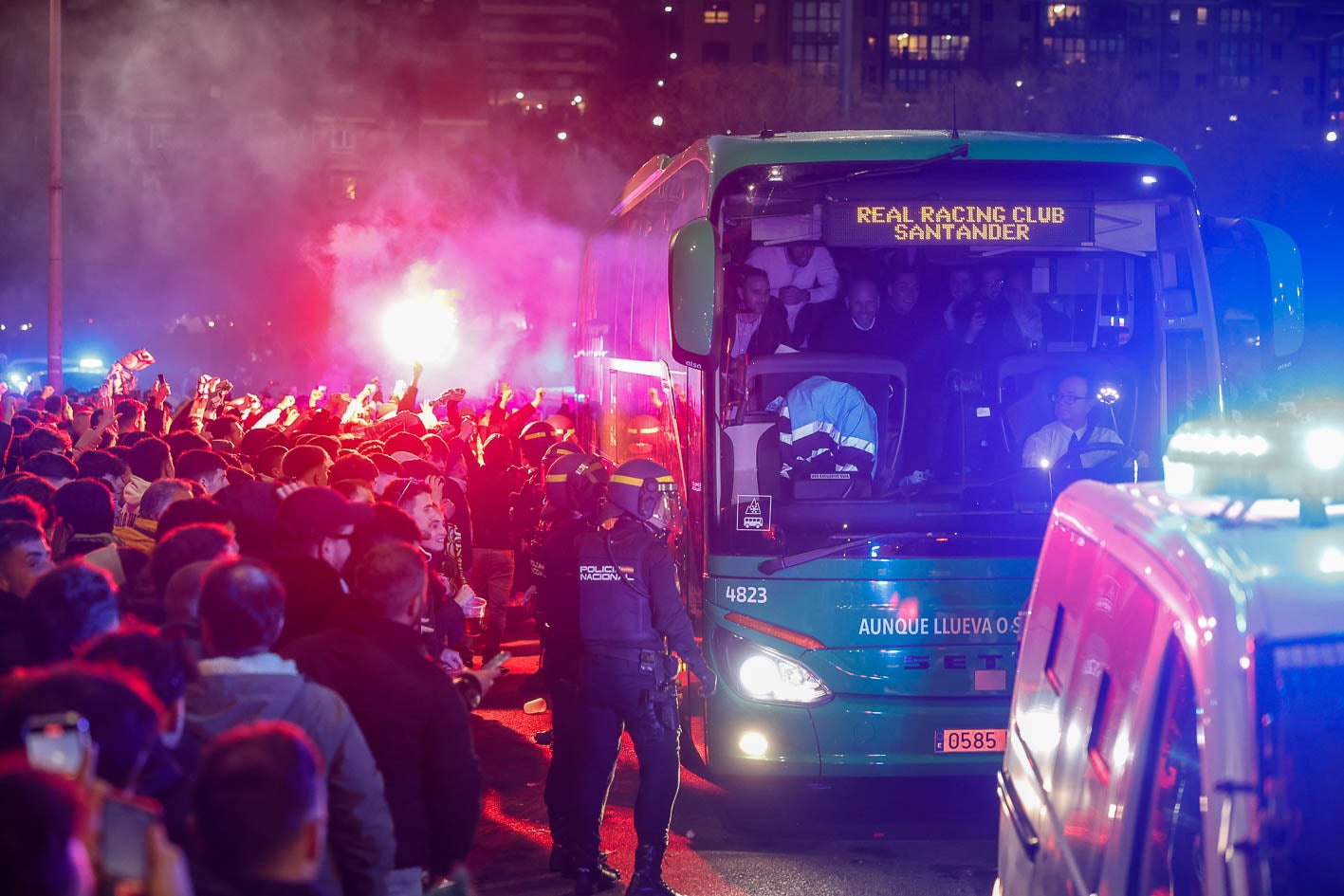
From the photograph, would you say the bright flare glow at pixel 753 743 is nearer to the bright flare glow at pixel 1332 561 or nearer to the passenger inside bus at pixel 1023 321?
the passenger inside bus at pixel 1023 321

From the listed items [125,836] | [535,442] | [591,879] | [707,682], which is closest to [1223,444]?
[125,836]

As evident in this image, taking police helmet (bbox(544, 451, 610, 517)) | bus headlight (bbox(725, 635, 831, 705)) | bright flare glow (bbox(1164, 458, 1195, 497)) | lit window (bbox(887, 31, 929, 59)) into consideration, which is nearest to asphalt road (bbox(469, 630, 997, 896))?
bus headlight (bbox(725, 635, 831, 705))

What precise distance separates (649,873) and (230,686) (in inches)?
118

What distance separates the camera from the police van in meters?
2.60

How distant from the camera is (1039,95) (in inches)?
1447

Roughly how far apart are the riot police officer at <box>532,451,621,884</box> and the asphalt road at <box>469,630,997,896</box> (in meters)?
0.20

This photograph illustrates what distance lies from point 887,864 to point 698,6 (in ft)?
355

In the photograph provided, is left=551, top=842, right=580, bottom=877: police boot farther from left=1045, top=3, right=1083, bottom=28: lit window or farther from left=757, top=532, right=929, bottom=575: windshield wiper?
left=1045, top=3, right=1083, bottom=28: lit window

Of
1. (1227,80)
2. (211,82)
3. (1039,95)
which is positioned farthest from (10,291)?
(1227,80)

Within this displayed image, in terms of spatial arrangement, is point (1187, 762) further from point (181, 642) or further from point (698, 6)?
point (698, 6)

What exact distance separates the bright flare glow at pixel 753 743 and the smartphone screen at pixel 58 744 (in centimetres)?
486

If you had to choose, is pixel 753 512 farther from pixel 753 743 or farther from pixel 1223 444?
pixel 1223 444

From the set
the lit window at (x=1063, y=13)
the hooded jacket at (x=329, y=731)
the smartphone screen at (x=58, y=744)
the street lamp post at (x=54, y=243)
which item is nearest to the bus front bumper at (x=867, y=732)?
the hooded jacket at (x=329, y=731)

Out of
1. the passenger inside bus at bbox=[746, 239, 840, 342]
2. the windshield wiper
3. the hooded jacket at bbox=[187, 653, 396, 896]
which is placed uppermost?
the passenger inside bus at bbox=[746, 239, 840, 342]
